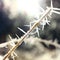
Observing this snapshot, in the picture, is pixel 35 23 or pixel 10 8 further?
pixel 10 8

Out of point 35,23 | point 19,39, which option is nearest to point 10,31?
point 19,39

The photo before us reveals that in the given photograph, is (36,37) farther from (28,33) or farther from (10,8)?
(10,8)

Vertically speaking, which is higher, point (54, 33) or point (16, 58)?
point (54, 33)

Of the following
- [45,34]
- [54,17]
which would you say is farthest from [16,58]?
[54,17]

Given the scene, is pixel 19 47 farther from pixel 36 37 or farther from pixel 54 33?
pixel 54 33

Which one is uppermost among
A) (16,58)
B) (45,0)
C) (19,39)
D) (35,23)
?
(45,0)

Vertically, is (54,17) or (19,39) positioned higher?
(54,17)

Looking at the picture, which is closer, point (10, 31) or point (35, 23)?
point (35, 23)

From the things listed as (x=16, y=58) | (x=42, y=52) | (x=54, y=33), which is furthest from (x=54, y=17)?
(x=16, y=58)

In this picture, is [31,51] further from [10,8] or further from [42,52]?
[10,8]
